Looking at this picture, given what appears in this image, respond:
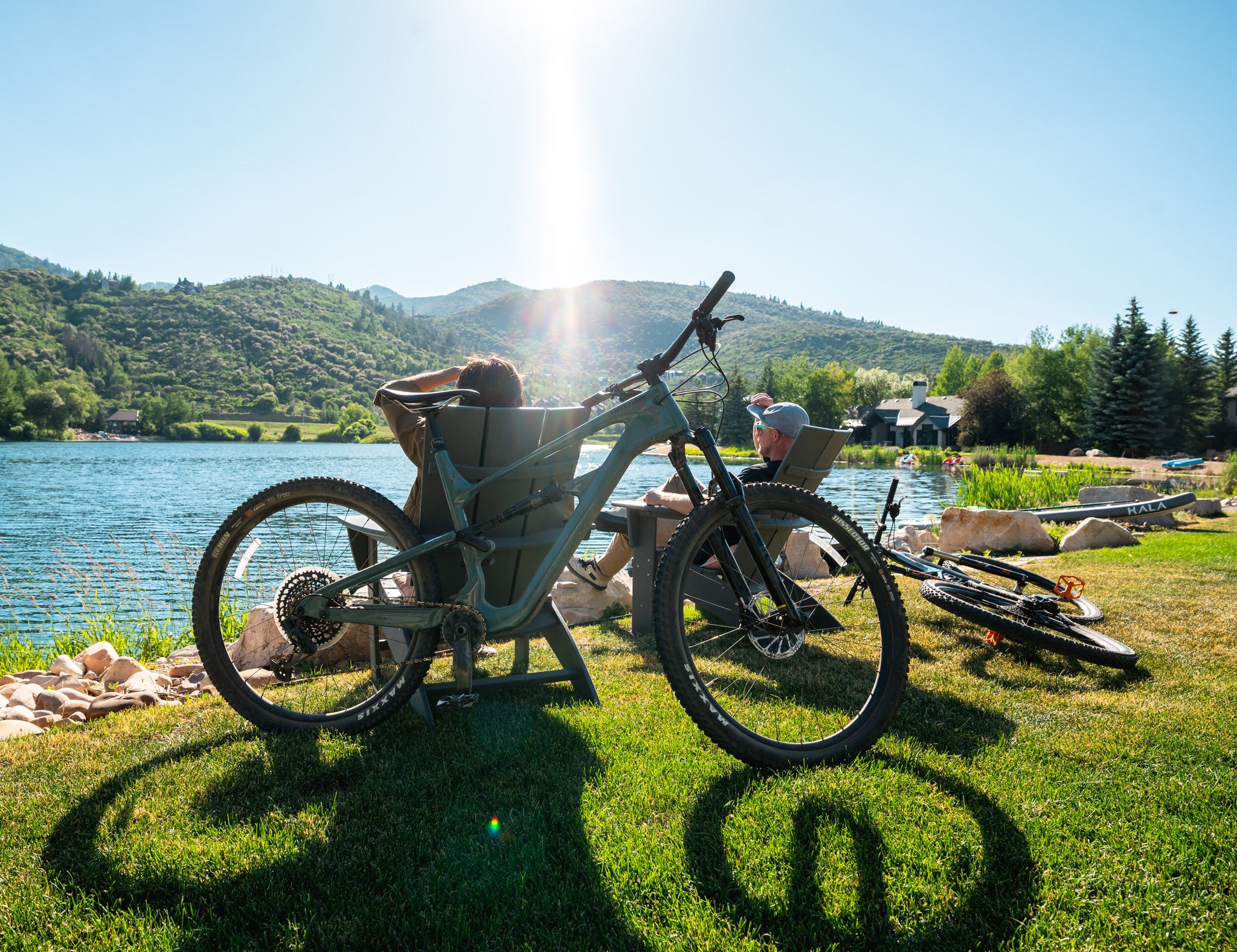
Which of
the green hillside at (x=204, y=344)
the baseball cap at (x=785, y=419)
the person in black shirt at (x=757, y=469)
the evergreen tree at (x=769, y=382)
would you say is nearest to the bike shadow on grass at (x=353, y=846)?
the person in black shirt at (x=757, y=469)

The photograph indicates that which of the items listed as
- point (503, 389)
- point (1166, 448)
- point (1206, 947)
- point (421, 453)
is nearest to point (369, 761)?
point (421, 453)

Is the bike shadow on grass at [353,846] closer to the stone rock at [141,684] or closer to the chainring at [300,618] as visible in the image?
the chainring at [300,618]

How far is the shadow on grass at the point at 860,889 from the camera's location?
1.70 meters

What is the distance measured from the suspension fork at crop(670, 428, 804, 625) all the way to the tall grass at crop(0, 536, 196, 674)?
5.94 metres

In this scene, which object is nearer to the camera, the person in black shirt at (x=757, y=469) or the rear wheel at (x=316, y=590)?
the rear wheel at (x=316, y=590)

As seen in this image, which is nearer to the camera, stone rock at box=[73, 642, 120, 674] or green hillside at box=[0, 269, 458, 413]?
stone rock at box=[73, 642, 120, 674]

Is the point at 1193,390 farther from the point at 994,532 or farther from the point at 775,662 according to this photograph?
the point at 775,662

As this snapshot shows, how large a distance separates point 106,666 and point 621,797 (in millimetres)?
5281

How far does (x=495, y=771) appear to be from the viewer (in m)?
2.58

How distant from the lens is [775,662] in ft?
13.0

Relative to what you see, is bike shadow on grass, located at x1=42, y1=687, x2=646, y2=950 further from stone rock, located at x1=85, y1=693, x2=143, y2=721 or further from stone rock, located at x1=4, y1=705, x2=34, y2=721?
stone rock, located at x1=4, y1=705, x2=34, y2=721

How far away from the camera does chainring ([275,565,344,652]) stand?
3066mm

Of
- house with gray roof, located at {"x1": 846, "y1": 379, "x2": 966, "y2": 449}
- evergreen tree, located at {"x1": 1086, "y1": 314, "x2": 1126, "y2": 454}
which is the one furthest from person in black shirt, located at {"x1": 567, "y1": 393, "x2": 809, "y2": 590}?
house with gray roof, located at {"x1": 846, "y1": 379, "x2": 966, "y2": 449}

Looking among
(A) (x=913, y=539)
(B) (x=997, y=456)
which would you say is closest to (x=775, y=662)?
(A) (x=913, y=539)
